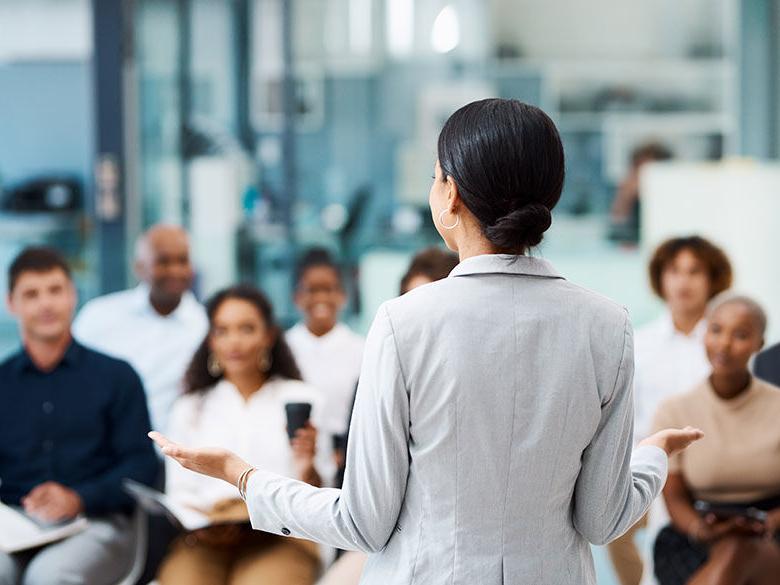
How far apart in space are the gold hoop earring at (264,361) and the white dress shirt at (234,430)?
4 cm

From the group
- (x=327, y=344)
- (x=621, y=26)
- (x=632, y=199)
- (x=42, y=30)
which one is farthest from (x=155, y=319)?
(x=621, y=26)

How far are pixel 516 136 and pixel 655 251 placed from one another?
2.22m

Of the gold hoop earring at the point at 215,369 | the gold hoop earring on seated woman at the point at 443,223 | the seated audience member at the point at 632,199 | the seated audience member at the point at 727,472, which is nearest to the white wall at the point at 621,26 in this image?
the seated audience member at the point at 632,199

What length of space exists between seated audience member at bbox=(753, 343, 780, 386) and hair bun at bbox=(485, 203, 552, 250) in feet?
5.03

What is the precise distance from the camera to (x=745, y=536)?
8.69ft

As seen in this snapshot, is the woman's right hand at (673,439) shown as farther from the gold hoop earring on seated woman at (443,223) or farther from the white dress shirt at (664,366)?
the white dress shirt at (664,366)

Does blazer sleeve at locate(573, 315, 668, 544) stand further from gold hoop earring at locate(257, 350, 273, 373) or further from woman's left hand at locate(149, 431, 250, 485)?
gold hoop earring at locate(257, 350, 273, 373)

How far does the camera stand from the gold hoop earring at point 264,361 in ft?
9.80

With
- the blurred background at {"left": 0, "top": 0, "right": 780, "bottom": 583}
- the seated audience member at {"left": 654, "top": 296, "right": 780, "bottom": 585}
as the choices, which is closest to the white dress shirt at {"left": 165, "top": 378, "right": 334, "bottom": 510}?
the seated audience member at {"left": 654, "top": 296, "right": 780, "bottom": 585}

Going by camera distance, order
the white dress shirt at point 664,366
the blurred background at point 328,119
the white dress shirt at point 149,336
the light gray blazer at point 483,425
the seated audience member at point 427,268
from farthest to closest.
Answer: the blurred background at point 328,119 < the white dress shirt at point 149,336 < the white dress shirt at point 664,366 < the seated audience member at point 427,268 < the light gray blazer at point 483,425

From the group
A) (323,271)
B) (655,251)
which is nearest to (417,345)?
(655,251)

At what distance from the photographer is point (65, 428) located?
284 centimetres

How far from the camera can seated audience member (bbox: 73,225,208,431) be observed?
3703mm

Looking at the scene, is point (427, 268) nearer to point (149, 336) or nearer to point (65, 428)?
point (65, 428)
